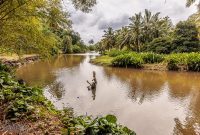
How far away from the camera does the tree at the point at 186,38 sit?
130 ft

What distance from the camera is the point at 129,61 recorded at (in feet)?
123

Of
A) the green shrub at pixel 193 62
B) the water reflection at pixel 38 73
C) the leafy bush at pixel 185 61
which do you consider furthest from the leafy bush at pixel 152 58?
the water reflection at pixel 38 73

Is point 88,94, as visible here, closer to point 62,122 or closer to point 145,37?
point 62,122

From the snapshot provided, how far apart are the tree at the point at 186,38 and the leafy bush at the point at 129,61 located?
7.46 meters

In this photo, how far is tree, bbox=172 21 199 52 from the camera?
39.6 m

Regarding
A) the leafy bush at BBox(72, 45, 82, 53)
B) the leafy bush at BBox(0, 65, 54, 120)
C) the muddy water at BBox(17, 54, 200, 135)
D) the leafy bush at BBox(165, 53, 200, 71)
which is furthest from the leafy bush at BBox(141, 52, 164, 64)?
the leafy bush at BBox(72, 45, 82, 53)

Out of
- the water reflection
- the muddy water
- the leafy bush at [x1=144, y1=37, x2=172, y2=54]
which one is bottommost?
the muddy water

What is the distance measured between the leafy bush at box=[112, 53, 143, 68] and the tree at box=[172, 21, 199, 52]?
7.46 metres

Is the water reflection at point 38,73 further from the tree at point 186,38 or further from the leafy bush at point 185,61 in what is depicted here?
the tree at point 186,38

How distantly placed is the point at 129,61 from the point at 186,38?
9.60 m

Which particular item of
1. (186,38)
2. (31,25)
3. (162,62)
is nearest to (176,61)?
(162,62)

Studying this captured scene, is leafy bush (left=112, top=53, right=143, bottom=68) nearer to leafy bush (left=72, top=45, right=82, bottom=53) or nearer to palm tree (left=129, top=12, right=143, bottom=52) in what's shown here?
palm tree (left=129, top=12, right=143, bottom=52)

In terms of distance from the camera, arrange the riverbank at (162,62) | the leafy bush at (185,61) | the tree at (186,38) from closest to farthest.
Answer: the leafy bush at (185,61), the riverbank at (162,62), the tree at (186,38)

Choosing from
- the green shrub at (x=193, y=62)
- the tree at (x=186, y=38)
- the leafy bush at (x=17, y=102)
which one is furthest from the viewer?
the tree at (x=186, y=38)
